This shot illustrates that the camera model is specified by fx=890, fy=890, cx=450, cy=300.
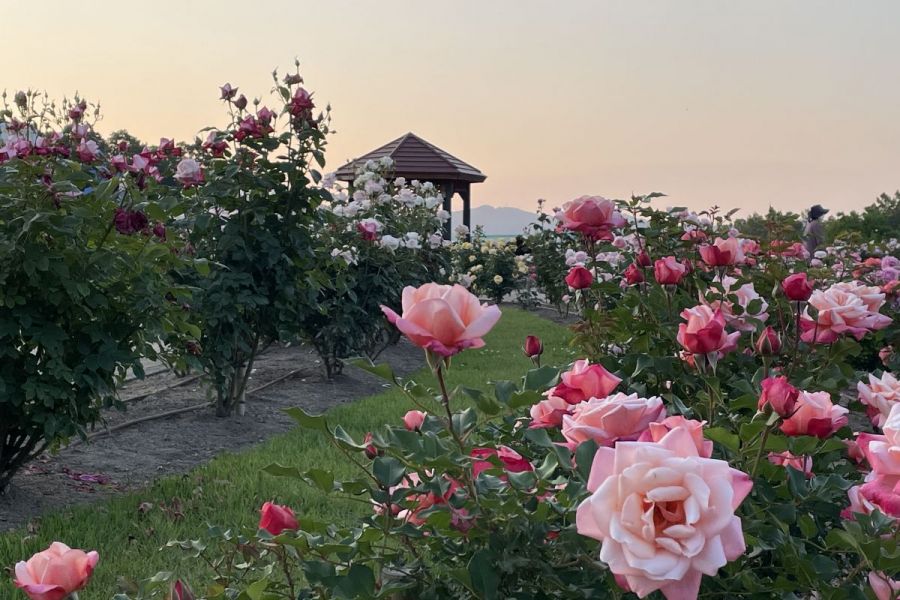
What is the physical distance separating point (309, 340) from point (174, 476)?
307cm

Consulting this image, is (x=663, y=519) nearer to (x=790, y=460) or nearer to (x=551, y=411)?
(x=551, y=411)

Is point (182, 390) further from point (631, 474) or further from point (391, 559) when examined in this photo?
point (631, 474)

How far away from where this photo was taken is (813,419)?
143 centimetres

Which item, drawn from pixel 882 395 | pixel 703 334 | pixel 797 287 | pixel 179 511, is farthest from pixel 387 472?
pixel 179 511

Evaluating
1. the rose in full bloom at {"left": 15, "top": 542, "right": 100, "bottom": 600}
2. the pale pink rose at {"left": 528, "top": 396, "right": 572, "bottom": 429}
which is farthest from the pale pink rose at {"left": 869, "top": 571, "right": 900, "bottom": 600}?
the rose in full bloom at {"left": 15, "top": 542, "right": 100, "bottom": 600}

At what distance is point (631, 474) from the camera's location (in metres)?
0.89

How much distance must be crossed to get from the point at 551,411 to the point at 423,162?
69.9 feet

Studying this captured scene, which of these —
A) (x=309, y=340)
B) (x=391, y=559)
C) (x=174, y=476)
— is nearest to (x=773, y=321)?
(x=391, y=559)

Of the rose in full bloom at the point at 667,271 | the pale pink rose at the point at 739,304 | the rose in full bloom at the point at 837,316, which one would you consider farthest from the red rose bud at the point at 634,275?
the rose in full bloom at the point at 837,316

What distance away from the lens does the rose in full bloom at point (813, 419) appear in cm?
143

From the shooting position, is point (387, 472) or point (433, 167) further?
point (433, 167)

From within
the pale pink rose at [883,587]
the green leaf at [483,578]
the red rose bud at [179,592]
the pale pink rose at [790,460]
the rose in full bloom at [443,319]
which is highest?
the rose in full bloom at [443,319]

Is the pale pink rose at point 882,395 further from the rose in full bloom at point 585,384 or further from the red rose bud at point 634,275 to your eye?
the red rose bud at point 634,275

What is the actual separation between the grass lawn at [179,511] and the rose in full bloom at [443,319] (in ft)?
5.58
